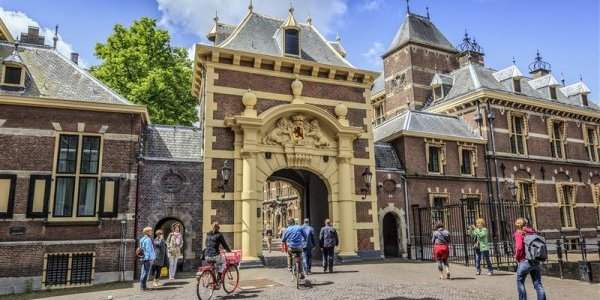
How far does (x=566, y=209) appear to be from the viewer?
25078 mm

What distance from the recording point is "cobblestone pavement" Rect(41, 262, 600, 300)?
9.42 metres

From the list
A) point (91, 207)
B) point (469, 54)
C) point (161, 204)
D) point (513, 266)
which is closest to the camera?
point (91, 207)

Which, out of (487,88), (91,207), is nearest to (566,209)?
(487,88)

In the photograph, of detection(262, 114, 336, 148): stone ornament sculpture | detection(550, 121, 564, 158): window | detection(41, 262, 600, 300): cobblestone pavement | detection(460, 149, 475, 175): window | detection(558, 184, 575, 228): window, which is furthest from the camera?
detection(550, 121, 564, 158): window

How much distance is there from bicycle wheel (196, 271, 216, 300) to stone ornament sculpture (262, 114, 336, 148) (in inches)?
291

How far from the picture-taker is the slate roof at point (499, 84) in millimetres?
25156

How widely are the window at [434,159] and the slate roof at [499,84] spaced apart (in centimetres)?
543

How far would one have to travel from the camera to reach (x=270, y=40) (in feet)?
58.3

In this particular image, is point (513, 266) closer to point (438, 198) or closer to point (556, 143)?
point (438, 198)

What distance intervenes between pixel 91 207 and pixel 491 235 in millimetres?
19160

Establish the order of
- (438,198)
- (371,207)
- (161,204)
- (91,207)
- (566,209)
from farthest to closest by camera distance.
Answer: (566,209) < (438,198) < (371,207) < (161,204) < (91,207)

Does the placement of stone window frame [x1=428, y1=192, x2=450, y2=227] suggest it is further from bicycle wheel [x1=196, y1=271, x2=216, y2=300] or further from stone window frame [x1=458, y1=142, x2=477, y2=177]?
bicycle wheel [x1=196, y1=271, x2=216, y2=300]

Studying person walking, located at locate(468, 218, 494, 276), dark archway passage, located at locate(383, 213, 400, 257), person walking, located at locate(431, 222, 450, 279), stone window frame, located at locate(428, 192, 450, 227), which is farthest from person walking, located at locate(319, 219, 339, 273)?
stone window frame, located at locate(428, 192, 450, 227)

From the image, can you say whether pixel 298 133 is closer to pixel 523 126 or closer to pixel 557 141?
pixel 523 126
